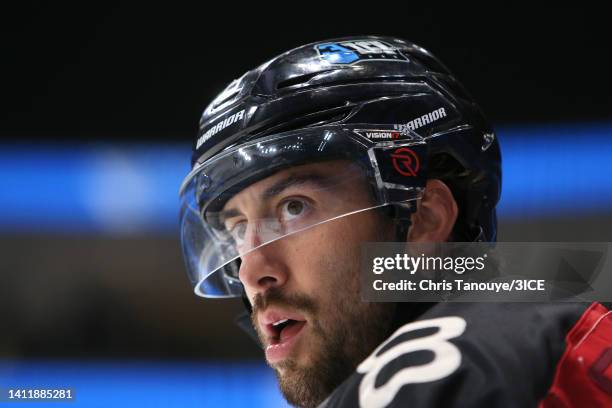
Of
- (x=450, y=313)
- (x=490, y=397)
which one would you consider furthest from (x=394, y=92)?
(x=490, y=397)

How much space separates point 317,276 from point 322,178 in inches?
6.8

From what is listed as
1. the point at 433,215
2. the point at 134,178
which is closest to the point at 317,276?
the point at 433,215

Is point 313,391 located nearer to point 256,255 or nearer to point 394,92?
point 256,255

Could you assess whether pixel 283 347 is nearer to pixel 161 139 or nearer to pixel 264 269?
pixel 264 269

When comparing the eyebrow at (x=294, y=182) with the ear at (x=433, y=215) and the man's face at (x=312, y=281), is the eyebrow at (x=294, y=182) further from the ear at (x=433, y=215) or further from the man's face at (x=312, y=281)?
the ear at (x=433, y=215)

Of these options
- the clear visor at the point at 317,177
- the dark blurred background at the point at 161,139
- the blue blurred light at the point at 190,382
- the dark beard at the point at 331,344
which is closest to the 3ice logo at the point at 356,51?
the clear visor at the point at 317,177

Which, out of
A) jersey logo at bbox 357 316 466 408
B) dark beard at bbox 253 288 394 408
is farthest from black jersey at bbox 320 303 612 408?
dark beard at bbox 253 288 394 408

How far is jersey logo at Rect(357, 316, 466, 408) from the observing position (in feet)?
2.58

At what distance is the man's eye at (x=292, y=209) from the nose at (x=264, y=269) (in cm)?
5

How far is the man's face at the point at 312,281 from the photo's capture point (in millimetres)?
1256

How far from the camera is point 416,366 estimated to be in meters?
0.81

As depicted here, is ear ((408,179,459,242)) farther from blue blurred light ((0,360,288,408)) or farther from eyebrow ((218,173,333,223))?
blue blurred light ((0,360,288,408))

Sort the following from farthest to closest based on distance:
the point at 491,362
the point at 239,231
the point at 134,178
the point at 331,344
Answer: the point at 134,178
the point at 239,231
the point at 331,344
the point at 491,362

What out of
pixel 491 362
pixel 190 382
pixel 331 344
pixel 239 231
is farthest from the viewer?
pixel 190 382
